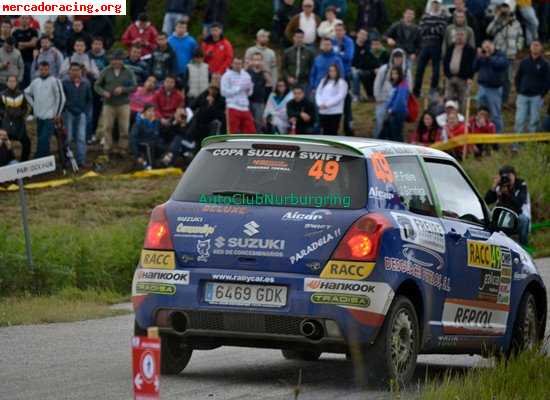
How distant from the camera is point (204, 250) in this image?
403 inches

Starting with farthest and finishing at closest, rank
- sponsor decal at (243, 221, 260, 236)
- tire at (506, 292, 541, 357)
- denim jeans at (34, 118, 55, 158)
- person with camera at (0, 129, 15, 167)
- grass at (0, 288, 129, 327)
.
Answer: denim jeans at (34, 118, 55, 158) → person with camera at (0, 129, 15, 167) → grass at (0, 288, 129, 327) → tire at (506, 292, 541, 357) → sponsor decal at (243, 221, 260, 236)

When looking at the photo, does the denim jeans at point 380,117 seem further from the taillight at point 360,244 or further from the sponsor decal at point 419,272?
the taillight at point 360,244

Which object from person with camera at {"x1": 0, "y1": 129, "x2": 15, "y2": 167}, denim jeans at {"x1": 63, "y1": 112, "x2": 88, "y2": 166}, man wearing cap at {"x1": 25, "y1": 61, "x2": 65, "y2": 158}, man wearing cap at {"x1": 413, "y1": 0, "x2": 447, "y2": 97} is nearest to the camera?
person with camera at {"x1": 0, "y1": 129, "x2": 15, "y2": 167}

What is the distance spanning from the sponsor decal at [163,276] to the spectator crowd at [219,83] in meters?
15.2

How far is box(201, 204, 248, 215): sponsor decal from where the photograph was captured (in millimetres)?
10294

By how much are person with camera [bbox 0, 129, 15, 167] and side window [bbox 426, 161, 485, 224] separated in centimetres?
1447

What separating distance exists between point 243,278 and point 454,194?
235 cm

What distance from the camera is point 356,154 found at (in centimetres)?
1045

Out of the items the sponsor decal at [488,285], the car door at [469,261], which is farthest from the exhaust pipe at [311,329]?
the sponsor decal at [488,285]

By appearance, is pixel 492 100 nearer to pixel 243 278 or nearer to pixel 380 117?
pixel 380 117

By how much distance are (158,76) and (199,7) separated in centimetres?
875

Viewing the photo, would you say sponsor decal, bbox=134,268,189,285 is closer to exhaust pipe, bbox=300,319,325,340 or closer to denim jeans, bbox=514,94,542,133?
exhaust pipe, bbox=300,319,325,340

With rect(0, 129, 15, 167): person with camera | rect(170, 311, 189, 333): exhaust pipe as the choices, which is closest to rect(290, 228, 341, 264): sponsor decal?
rect(170, 311, 189, 333): exhaust pipe

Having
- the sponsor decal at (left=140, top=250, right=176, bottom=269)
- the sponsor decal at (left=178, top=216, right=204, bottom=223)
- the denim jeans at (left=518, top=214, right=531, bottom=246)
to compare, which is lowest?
the denim jeans at (left=518, top=214, right=531, bottom=246)
